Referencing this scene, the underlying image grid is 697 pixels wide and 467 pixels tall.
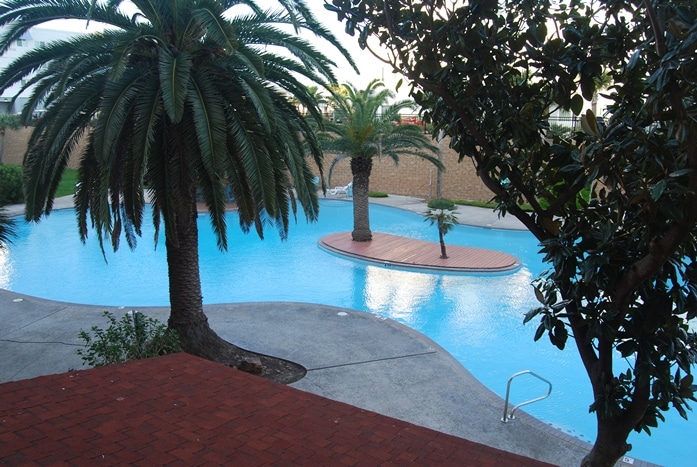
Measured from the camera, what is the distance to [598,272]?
3.96 metres

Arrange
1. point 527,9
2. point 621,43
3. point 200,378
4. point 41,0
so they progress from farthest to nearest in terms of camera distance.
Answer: point 41,0 < point 200,378 < point 527,9 < point 621,43

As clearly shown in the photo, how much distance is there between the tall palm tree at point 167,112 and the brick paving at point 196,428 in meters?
2.80

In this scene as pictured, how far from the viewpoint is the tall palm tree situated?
7832mm

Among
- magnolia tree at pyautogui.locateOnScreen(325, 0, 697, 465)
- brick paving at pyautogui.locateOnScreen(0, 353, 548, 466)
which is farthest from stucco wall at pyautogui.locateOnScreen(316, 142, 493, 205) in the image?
magnolia tree at pyautogui.locateOnScreen(325, 0, 697, 465)

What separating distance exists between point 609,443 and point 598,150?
7.67 feet

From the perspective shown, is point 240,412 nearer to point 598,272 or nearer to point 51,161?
point 598,272

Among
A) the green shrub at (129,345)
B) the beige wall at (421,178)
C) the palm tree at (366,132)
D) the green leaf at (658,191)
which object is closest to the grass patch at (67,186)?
the beige wall at (421,178)

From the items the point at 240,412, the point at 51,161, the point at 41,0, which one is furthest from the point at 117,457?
the point at 41,0

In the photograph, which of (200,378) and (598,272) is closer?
(598,272)

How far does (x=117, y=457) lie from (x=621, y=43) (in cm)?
490

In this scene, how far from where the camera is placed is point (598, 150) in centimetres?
353

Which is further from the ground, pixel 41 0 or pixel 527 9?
pixel 41 0

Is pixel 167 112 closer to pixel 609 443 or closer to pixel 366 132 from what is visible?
pixel 609 443

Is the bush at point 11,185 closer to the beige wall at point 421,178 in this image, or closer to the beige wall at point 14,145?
the beige wall at point 421,178
